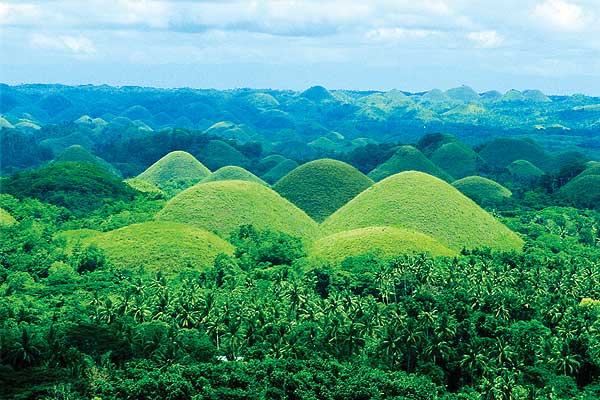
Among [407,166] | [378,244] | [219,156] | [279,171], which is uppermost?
[378,244]

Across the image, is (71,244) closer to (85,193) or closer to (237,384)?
(85,193)

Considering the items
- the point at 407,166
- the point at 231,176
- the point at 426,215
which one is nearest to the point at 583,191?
the point at 407,166

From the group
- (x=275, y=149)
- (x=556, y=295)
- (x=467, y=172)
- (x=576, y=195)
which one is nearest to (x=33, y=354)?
(x=556, y=295)

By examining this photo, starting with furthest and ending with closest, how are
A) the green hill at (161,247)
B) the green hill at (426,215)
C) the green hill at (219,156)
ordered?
the green hill at (219,156), the green hill at (426,215), the green hill at (161,247)

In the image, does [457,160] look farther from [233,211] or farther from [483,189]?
[233,211]

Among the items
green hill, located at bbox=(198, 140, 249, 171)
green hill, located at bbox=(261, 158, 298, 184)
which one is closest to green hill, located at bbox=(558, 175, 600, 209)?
green hill, located at bbox=(261, 158, 298, 184)

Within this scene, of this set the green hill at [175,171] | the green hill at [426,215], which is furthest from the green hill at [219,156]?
the green hill at [426,215]

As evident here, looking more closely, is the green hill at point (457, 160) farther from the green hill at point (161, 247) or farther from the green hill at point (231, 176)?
the green hill at point (161, 247)
